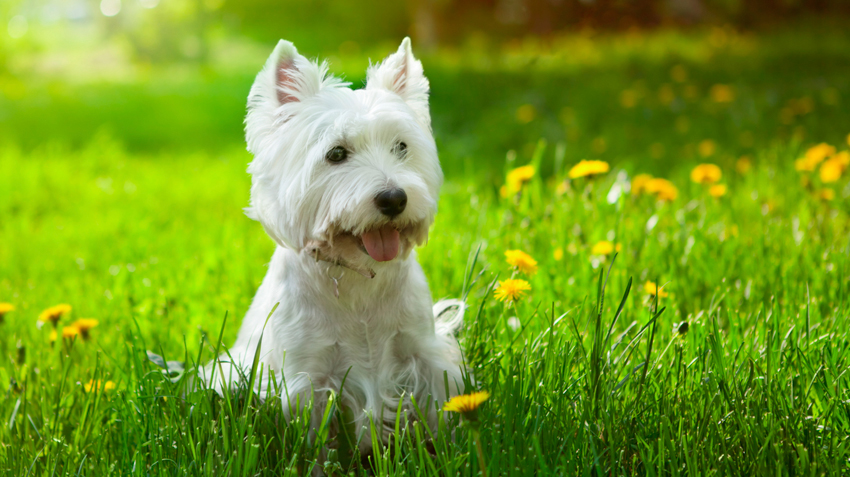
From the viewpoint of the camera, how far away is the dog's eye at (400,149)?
2.16m

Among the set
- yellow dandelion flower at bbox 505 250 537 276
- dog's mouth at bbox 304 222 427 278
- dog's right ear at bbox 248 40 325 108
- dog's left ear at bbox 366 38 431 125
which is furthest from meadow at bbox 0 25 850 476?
dog's right ear at bbox 248 40 325 108

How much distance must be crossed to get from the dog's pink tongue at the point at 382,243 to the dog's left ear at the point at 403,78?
0.51m

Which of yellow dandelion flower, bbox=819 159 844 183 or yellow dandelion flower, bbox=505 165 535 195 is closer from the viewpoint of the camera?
yellow dandelion flower, bbox=505 165 535 195

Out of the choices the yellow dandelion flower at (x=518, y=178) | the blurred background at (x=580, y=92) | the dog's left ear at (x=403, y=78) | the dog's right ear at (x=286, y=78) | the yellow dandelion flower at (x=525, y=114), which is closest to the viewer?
the dog's right ear at (x=286, y=78)

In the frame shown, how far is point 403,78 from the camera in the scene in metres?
2.37

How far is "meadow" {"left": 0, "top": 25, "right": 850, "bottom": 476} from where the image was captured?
6.35 ft

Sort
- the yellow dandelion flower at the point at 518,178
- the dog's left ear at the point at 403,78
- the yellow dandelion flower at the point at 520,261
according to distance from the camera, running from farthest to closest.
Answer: the yellow dandelion flower at the point at 518,178 → the yellow dandelion flower at the point at 520,261 → the dog's left ear at the point at 403,78

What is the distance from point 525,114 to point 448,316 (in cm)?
504

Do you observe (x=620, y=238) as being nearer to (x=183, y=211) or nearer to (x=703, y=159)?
(x=703, y=159)

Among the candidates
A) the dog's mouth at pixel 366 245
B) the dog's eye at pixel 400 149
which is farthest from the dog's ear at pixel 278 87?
the dog's mouth at pixel 366 245

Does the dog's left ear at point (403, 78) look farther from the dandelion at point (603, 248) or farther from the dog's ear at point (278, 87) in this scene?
the dandelion at point (603, 248)

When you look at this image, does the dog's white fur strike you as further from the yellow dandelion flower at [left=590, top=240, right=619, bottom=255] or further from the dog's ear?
the yellow dandelion flower at [left=590, top=240, right=619, bottom=255]

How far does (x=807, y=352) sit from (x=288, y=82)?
1.89 metres

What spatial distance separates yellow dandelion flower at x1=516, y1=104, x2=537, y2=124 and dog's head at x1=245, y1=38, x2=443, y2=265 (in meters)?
5.15
